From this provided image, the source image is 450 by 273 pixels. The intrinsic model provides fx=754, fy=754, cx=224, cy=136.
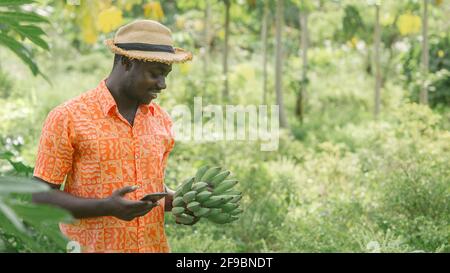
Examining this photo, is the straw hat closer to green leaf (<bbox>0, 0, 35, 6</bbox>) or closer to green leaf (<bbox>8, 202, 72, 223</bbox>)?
green leaf (<bbox>0, 0, 35, 6</bbox>)

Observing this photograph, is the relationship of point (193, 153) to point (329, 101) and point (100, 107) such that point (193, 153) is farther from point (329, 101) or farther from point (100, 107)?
point (329, 101)

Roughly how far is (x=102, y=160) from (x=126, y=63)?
0.89 ft

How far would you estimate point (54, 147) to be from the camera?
1.93m

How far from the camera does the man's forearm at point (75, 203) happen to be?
1.89 meters

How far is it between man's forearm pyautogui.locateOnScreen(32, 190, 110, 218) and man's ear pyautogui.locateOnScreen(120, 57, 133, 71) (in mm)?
376

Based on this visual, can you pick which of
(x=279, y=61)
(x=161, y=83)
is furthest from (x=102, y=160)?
(x=279, y=61)

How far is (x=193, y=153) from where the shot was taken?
21.1 ft

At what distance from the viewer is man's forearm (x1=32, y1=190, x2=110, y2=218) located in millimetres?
1888

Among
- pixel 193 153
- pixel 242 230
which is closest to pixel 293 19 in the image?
pixel 193 153

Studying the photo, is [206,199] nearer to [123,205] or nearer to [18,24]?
[123,205]

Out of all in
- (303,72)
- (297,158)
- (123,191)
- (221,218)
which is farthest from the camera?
(303,72)

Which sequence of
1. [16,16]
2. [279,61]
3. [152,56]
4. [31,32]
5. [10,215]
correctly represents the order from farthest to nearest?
[279,61]
[152,56]
[31,32]
[16,16]
[10,215]

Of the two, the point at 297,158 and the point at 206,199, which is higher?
the point at 206,199
